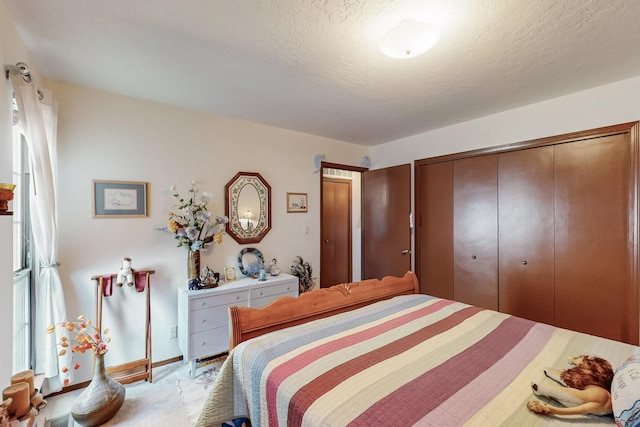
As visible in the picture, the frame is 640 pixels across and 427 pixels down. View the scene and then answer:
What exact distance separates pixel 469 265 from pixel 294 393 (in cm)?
269

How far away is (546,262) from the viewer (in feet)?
8.36

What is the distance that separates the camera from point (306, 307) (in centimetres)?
175

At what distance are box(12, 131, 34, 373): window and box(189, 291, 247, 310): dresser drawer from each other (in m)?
1.04

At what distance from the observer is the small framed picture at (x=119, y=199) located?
2.30 m

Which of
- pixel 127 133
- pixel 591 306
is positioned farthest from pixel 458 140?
pixel 127 133

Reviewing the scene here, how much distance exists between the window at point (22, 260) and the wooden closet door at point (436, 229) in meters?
3.65

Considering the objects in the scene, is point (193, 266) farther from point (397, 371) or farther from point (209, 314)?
point (397, 371)

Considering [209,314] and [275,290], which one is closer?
[209,314]

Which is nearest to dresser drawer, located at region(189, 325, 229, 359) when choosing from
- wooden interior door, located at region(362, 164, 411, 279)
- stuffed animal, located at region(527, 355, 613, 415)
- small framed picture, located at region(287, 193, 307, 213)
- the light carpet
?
the light carpet

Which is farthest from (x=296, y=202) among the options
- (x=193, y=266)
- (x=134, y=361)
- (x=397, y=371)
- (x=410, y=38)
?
(x=397, y=371)

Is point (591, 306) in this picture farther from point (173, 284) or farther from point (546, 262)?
point (173, 284)

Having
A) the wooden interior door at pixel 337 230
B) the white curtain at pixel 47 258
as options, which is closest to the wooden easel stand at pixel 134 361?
the white curtain at pixel 47 258

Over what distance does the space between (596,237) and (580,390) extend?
1.97 metres

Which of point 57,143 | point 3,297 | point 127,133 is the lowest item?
point 3,297
